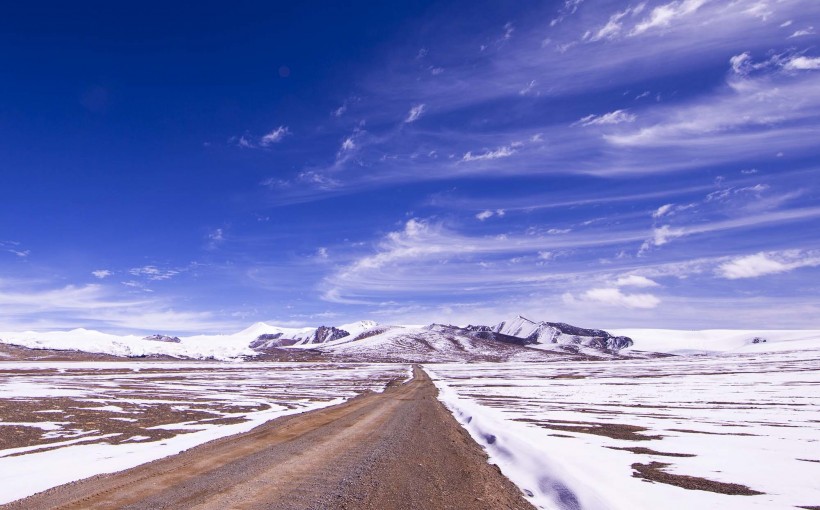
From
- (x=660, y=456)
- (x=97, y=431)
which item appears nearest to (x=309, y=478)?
(x=660, y=456)

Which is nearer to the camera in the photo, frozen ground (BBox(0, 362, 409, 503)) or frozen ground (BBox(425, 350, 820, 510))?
frozen ground (BBox(425, 350, 820, 510))

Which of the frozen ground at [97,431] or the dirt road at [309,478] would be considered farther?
the frozen ground at [97,431]

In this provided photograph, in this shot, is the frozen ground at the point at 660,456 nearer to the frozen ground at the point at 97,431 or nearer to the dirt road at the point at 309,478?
the dirt road at the point at 309,478

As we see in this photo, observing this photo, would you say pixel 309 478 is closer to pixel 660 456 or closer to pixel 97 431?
pixel 660 456

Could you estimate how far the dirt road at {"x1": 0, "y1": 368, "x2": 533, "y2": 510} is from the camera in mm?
10453

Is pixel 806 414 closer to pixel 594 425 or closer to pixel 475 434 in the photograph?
pixel 594 425

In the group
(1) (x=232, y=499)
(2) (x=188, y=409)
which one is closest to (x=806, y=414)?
(1) (x=232, y=499)

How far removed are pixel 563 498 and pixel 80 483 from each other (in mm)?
11681

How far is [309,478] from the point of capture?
12.7 m

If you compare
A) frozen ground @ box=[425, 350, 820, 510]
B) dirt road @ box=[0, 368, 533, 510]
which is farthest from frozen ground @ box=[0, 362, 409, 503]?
frozen ground @ box=[425, 350, 820, 510]

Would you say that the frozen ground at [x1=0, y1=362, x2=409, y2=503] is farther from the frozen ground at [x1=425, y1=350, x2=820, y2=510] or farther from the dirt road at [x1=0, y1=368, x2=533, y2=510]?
the frozen ground at [x1=425, y1=350, x2=820, y2=510]

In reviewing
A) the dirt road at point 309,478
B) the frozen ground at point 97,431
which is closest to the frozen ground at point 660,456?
the dirt road at point 309,478

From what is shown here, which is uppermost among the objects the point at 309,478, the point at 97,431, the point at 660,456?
the point at 97,431

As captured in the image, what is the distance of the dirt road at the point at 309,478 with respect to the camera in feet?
34.3
